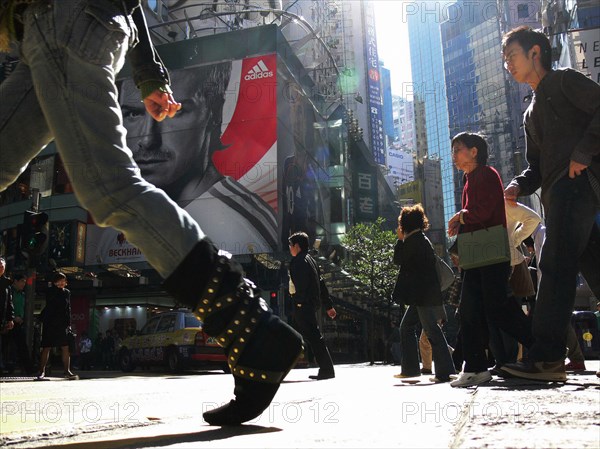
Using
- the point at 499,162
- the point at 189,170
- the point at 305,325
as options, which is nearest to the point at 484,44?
the point at 499,162

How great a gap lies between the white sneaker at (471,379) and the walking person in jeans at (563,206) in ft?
1.93

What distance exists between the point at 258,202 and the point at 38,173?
1118 cm

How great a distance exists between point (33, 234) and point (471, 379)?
8.33 m

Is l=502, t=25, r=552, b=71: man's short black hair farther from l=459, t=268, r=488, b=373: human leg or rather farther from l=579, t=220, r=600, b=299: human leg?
l=459, t=268, r=488, b=373: human leg

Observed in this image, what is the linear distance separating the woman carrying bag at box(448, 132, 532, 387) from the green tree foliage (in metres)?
28.1

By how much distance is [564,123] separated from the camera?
286 centimetres

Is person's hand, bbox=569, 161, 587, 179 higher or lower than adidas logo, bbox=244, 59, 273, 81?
lower

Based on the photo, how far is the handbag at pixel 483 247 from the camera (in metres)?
3.54

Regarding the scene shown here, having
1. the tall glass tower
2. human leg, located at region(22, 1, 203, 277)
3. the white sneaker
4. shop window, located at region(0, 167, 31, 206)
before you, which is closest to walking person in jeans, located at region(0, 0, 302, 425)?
human leg, located at region(22, 1, 203, 277)

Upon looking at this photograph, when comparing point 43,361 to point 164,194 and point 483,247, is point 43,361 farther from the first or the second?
point 164,194

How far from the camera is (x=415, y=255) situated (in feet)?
17.2

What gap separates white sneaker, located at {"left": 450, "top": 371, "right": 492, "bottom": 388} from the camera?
3.37 metres

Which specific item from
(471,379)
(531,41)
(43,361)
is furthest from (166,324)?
(531,41)

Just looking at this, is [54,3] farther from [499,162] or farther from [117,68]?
[499,162]
